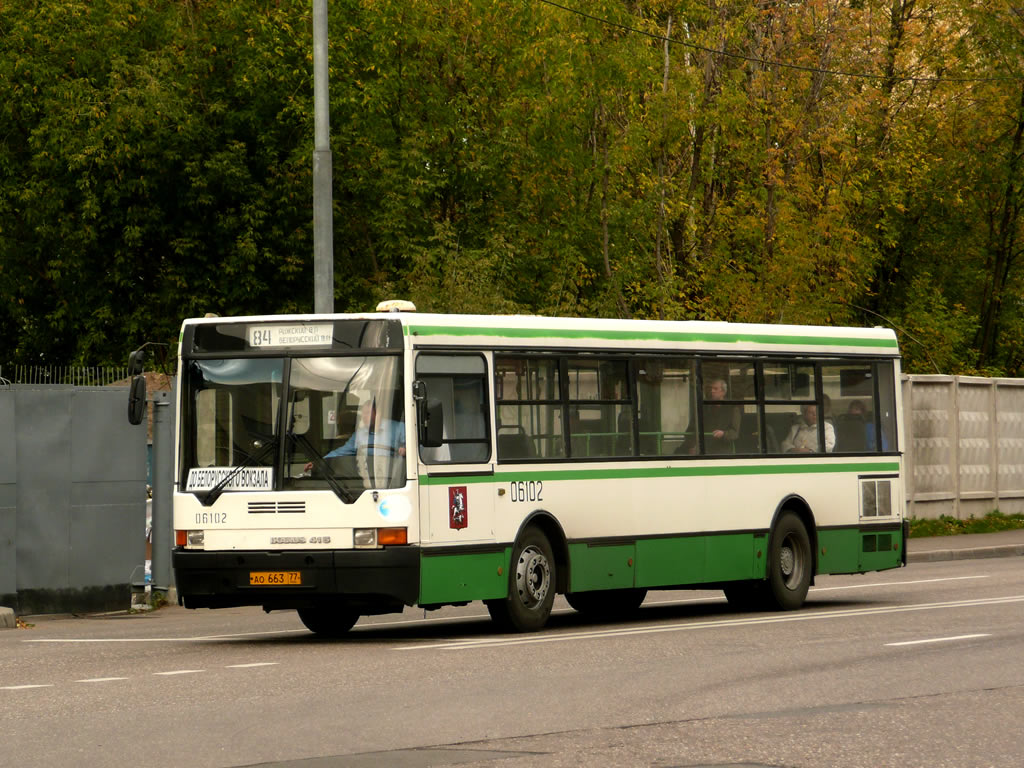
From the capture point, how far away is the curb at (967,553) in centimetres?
2697

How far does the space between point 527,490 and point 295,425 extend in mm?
2046

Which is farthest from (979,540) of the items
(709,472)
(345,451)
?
(345,451)

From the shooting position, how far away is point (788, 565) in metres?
18.4

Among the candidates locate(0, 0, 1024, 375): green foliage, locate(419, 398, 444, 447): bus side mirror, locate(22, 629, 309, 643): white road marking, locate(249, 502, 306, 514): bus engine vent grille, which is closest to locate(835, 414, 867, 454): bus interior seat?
locate(419, 398, 444, 447): bus side mirror

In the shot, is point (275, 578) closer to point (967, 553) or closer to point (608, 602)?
point (608, 602)

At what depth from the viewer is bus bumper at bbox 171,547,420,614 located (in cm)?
1428

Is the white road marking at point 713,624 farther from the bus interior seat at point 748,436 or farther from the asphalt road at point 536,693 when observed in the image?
the bus interior seat at point 748,436

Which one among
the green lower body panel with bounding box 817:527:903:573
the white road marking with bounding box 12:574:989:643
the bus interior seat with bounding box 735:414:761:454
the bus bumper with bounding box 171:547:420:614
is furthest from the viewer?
the green lower body panel with bounding box 817:527:903:573

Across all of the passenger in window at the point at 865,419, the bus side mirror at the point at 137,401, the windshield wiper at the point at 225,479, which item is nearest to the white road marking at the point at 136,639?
the windshield wiper at the point at 225,479

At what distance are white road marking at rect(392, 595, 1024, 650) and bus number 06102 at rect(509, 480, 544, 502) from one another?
1.13m

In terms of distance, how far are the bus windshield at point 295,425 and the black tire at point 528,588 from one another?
4.83 feet

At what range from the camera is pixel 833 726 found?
957 cm

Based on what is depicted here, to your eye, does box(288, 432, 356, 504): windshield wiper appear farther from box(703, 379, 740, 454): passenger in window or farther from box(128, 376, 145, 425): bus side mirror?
box(703, 379, 740, 454): passenger in window

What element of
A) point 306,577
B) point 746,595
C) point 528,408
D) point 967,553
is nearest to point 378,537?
point 306,577
